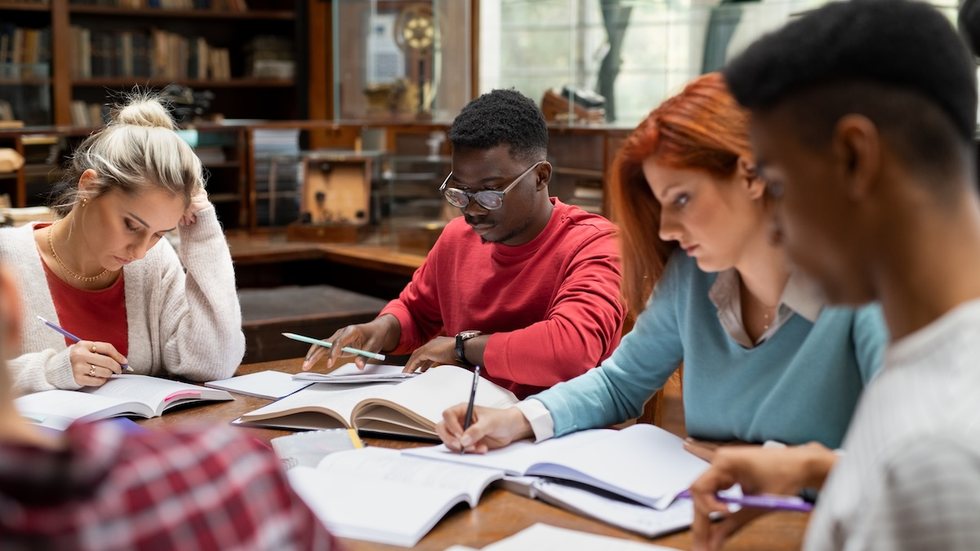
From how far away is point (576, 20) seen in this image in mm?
4363

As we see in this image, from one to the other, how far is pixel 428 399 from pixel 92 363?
0.68 meters

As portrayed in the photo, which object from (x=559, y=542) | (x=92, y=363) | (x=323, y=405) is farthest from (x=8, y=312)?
(x=92, y=363)

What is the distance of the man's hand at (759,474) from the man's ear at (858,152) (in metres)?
0.47

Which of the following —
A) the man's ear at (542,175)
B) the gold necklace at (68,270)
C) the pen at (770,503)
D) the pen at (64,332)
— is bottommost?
the pen at (770,503)

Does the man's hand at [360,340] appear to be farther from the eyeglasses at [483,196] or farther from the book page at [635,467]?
the book page at [635,467]

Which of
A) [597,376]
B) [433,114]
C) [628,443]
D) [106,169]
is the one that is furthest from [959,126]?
[433,114]

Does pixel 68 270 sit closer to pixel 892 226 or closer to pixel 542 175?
pixel 542 175

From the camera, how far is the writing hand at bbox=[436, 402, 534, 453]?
1.60 metres

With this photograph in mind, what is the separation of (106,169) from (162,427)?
24.1 inches

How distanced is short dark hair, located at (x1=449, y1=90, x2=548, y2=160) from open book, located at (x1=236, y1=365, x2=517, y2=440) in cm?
53

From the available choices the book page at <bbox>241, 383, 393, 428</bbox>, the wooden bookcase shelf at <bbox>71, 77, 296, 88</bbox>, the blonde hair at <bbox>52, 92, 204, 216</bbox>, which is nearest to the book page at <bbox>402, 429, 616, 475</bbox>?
the book page at <bbox>241, 383, 393, 428</bbox>

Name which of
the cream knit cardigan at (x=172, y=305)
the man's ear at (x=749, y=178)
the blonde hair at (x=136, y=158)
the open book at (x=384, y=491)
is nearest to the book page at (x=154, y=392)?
the cream knit cardigan at (x=172, y=305)

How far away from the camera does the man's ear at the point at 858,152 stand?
0.77 metres

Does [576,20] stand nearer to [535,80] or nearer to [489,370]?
[535,80]
